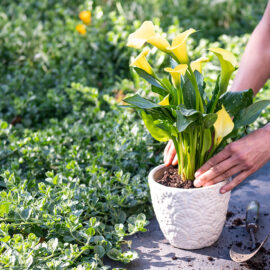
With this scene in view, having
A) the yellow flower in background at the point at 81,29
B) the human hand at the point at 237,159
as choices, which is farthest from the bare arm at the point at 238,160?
the yellow flower in background at the point at 81,29

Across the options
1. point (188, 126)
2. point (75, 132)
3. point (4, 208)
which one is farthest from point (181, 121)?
point (75, 132)

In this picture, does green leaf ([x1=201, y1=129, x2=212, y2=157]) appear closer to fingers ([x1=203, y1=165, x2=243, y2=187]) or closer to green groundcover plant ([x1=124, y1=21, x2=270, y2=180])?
green groundcover plant ([x1=124, y1=21, x2=270, y2=180])

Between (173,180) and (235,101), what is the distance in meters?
0.39

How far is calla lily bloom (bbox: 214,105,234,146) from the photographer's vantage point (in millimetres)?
1420

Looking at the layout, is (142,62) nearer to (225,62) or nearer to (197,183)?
(225,62)

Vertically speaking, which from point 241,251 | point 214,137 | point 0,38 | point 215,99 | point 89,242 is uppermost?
point 0,38

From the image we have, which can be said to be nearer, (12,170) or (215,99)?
(215,99)

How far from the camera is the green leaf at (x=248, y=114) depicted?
148 centimetres

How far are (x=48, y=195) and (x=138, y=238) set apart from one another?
41cm

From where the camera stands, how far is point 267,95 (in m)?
2.43

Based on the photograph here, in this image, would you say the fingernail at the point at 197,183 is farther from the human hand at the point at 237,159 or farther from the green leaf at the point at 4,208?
the green leaf at the point at 4,208

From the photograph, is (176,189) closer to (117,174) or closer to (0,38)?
(117,174)

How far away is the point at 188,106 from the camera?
150 centimetres

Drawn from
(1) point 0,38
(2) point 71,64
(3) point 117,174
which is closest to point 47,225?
(3) point 117,174
